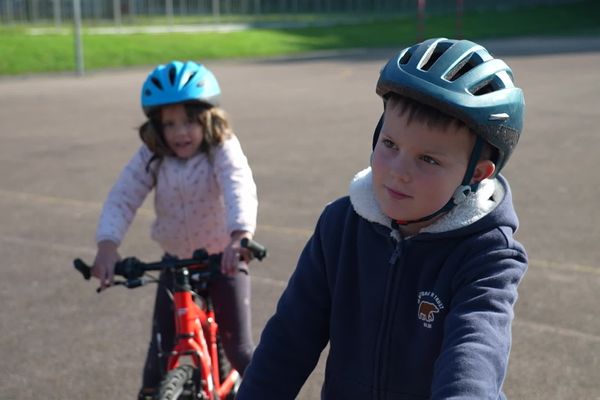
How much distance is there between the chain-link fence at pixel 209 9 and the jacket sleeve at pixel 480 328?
1271 inches

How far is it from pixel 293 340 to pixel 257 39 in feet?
104

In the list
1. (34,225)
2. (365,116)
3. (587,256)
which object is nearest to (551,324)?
(587,256)

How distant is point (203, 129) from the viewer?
4.05 meters

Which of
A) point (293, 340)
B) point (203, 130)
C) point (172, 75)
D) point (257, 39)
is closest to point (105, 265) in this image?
point (203, 130)

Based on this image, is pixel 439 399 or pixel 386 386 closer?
pixel 439 399

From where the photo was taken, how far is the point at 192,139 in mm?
4055

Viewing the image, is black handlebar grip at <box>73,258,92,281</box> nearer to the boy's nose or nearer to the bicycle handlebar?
the bicycle handlebar

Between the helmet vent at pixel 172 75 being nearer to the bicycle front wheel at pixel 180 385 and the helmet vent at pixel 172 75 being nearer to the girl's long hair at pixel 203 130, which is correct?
the girl's long hair at pixel 203 130

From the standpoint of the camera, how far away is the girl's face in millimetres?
4016

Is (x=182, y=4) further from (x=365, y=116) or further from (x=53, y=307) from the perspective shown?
(x=53, y=307)

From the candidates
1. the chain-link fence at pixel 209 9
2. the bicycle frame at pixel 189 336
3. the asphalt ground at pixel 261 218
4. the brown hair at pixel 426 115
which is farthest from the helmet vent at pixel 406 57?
the chain-link fence at pixel 209 9

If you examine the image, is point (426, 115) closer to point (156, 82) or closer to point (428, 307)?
point (428, 307)

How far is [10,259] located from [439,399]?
566cm

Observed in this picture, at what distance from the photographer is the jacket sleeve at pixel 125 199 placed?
153 inches
